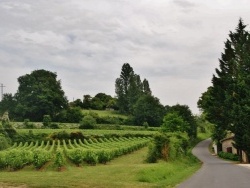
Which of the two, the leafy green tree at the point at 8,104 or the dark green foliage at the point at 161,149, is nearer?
the dark green foliage at the point at 161,149

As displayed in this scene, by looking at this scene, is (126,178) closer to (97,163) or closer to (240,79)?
(97,163)

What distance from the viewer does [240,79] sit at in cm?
4784

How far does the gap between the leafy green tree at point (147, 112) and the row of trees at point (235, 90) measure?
53.0 m

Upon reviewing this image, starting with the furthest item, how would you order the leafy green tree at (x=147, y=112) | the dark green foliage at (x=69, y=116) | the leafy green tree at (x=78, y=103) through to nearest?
the leafy green tree at (x=78, y=103), the leafy green tree at (x=147, y=112), the dark green foliage at (x=69, y=116)

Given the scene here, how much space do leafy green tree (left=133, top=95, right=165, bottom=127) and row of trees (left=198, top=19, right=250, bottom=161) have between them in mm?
52953

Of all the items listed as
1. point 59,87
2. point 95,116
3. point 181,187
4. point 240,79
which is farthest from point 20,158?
point 59,87

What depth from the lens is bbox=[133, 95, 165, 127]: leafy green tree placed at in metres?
115

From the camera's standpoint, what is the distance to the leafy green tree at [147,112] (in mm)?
115000

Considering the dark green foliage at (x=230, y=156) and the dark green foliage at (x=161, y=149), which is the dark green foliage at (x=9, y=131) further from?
the dark green foliage at (x=161, y=149)

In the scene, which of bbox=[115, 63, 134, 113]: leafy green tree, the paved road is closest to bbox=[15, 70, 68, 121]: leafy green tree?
bbox=[115, 63, 134, 113]: leafy green tree

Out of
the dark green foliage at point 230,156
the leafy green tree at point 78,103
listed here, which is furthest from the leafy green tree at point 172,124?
the leafy green tree at point 78,103

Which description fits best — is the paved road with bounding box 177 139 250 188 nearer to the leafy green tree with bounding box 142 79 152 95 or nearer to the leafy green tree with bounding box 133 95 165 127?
the leafy green tree with bounding box 133 95 165 127

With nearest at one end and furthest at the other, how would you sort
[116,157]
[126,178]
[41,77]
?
1. [126,178]
2. [116,157]
3. [41,77]

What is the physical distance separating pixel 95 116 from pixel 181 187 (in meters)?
90.5
